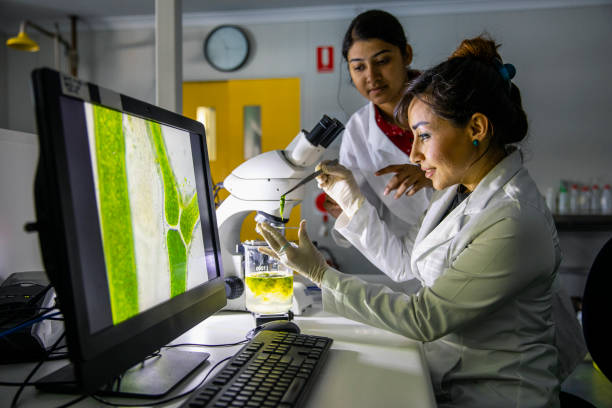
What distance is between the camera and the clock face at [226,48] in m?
4.04

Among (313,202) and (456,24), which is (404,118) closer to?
(313,202)

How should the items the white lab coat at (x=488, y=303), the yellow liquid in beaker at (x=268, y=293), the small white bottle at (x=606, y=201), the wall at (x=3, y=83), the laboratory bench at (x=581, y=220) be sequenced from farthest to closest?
1. the wall at (x=3, y=83)
2. the small white bottle at (x=606, y=201)
3. the laboratory bench at (x=581, y=220)
4. the yellow liquid in beaker at (x=268, y=293)
5. the white lab coat at (x=488, y=303)

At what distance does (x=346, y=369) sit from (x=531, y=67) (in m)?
3.76

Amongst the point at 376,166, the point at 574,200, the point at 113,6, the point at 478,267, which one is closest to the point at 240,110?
the point at 113,6

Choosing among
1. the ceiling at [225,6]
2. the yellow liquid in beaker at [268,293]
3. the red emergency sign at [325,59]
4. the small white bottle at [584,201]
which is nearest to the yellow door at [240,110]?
the red emergency sign at [325,59]

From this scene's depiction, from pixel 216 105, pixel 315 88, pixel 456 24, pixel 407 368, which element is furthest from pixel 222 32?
A: pixel 407 368

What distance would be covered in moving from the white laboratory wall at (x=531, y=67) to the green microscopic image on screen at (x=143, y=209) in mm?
3107

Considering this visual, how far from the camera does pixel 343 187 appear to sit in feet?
4.78

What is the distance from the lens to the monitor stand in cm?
66

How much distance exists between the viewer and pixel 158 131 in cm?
76

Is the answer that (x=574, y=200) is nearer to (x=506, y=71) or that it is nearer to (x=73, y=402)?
(x=506, y=71)

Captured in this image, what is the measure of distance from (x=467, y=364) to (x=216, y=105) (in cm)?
363

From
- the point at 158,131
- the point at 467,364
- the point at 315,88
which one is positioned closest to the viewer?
the point at 158,131

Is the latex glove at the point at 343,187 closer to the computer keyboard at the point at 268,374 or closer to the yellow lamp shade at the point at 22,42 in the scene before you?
the computer keyboard at the point at 268,374
